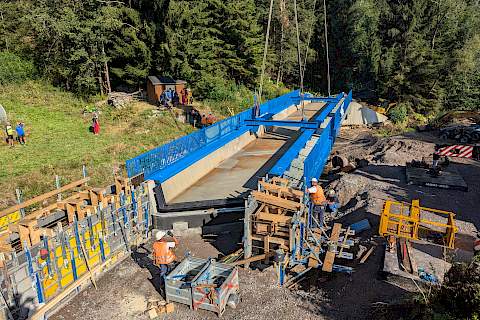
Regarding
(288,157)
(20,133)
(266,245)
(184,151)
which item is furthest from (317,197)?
(20,133)

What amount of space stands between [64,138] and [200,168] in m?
9.56

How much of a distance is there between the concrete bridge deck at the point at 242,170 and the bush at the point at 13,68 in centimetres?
2027

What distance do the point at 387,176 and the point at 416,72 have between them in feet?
97.0

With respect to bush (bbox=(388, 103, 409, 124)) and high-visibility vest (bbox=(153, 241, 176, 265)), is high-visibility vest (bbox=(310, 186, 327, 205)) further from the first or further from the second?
bush (bbox=(388, 103, 409, 124))

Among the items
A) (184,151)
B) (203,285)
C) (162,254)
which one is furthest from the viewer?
(184,151)

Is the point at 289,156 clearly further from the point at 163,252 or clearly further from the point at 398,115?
the point at 398,115

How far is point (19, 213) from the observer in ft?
31.1

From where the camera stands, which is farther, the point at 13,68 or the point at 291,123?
the point at 13,68

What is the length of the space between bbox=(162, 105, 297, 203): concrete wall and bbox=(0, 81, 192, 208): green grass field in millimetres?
3914

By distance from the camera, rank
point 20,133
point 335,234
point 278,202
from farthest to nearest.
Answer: point 20,133, point 335,234, point 278,202

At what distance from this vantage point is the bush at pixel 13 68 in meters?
26.3

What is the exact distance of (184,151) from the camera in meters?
14.1

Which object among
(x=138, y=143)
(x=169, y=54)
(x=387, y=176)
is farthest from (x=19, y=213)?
(x=169, y=54)

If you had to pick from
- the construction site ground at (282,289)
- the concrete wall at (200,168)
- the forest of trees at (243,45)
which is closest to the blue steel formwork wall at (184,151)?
the concrete wall at (200,168)
